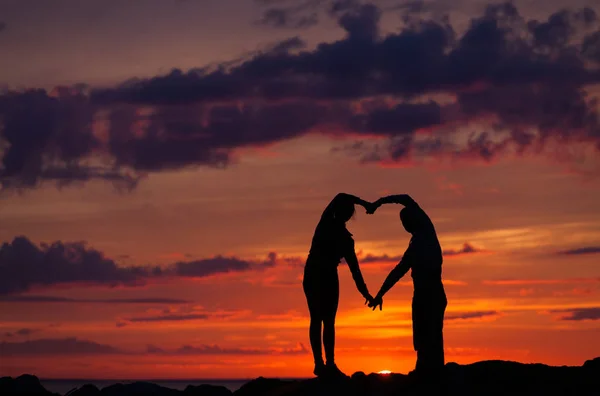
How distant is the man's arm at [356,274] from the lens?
72.4 feet

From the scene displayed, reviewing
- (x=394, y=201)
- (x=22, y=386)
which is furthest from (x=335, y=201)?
(x=22, y=386)

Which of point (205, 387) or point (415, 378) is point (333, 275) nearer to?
point (415, 378)

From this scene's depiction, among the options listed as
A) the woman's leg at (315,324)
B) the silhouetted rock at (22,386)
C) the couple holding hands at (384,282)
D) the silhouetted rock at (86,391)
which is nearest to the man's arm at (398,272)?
the couple holding hands at (384,282)

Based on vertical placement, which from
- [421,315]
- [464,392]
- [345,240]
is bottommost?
[464,392]

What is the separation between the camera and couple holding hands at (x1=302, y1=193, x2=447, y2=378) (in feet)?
69.3

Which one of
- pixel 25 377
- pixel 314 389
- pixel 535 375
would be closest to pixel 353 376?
pixel 314 389

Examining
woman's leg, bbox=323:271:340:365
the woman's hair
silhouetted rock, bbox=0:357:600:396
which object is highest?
the woman's hair

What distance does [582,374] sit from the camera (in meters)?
21.5

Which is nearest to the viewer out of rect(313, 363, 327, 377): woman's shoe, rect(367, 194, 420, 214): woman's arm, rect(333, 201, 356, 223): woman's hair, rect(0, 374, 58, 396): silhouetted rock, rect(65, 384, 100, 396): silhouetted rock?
rect(367, 194, 420, 214): woman's arm

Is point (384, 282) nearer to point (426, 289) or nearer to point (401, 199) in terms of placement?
point (426, 289)

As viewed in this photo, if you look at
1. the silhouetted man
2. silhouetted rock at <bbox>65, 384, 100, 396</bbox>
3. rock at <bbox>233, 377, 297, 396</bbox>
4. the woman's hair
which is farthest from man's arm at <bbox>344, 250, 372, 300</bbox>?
silhouetted rock at <bbox>65, 384, 100, 396</bbox>

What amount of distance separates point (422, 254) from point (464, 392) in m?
2.75

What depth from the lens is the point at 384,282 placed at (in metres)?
21.8

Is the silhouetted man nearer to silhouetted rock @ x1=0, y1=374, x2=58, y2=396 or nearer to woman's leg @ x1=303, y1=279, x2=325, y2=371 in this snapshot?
woman's leg @ x1=303, y1=279, x2=325, y2=371
